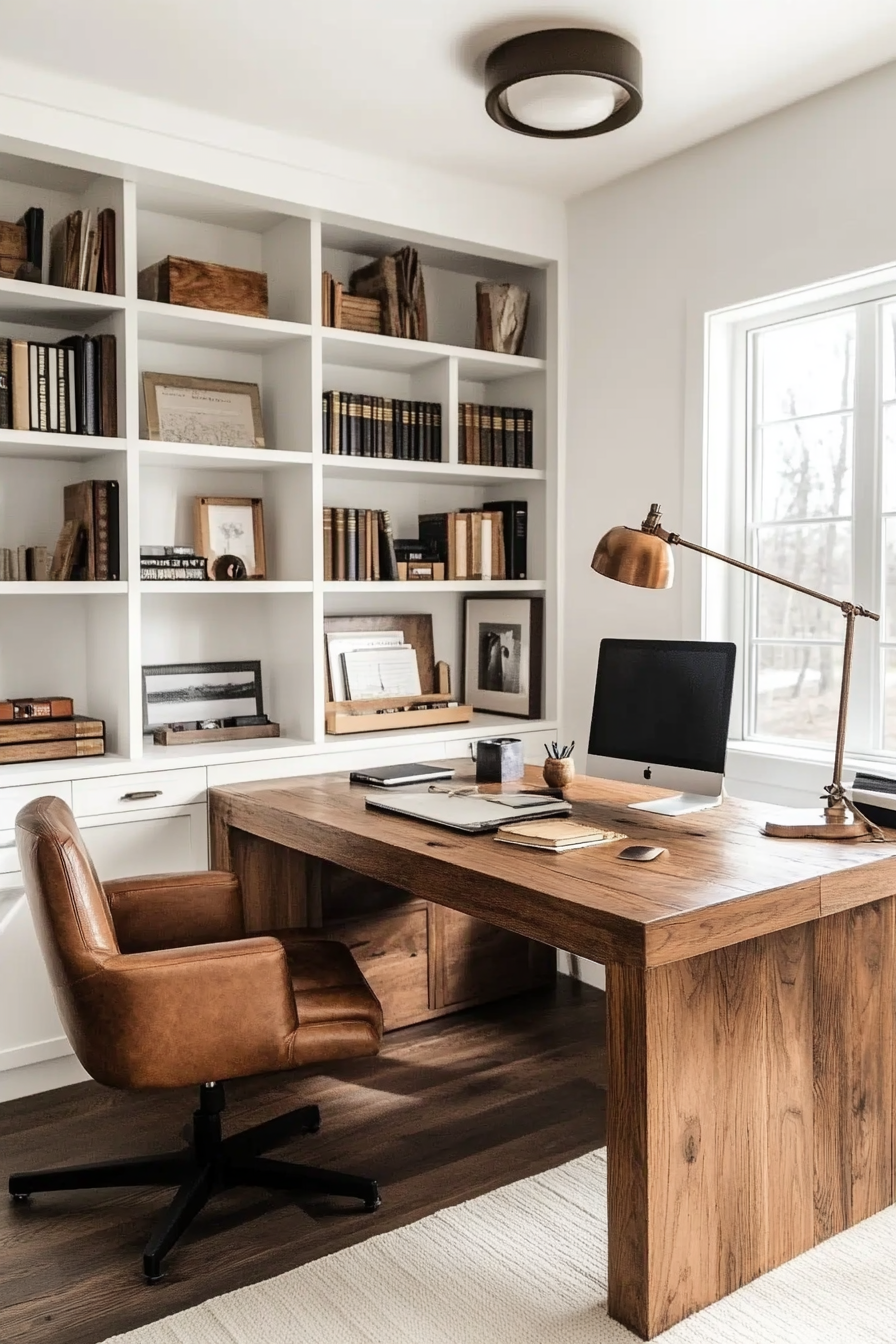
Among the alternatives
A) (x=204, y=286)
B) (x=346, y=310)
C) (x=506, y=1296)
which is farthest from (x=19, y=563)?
(x=506, y=1296)

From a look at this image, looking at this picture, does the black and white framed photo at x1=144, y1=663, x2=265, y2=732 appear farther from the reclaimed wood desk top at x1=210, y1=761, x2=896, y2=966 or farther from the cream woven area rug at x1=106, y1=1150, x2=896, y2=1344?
the cream woven area rug at x1=106, y1=1150, x2=896, y2=1344

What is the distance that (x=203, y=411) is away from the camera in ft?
10.9

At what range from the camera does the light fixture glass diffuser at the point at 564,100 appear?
2627 millimetres

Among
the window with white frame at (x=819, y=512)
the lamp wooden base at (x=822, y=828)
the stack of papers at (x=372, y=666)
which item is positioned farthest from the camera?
the stack of papers at (x=372, y=666)

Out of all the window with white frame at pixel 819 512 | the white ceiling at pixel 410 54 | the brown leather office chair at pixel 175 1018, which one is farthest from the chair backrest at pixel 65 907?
the window with white frame at pixel 819 512

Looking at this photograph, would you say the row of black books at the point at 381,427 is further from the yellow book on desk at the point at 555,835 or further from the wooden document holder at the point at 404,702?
the yellow book on desk at the point at 555,835

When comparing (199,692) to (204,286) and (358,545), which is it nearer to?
(358,545)

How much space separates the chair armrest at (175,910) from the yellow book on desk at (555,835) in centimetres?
67

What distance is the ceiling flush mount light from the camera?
101 inches

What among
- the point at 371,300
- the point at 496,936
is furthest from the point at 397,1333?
the point at 371,300

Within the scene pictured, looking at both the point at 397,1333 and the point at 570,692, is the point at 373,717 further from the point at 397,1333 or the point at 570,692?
the point at 397,1333

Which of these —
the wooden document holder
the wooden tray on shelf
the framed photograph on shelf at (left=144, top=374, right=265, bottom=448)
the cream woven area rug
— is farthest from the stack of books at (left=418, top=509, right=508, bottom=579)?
the cream woven area rug

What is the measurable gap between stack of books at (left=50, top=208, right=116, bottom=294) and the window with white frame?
1.79 metres

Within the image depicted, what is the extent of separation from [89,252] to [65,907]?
182 cm
